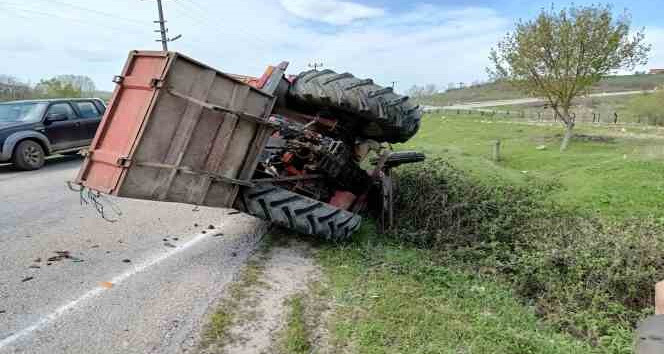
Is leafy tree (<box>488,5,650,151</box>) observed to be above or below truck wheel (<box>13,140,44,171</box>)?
above

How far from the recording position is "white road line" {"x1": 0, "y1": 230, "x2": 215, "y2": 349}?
340 centimetres

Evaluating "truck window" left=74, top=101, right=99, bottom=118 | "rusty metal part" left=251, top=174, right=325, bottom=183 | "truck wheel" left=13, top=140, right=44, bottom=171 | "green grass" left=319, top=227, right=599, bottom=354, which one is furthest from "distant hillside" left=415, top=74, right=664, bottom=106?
"green grass" left=319, top=227, right=599, bottom=354

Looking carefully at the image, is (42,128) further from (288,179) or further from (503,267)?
(503,267)

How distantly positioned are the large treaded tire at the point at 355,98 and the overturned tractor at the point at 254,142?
0.01 metres

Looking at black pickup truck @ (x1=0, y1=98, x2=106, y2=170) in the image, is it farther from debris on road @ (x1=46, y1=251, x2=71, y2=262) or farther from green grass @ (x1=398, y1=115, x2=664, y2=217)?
green grass @ (x1=398, y1=115, x2=664, y2=217)

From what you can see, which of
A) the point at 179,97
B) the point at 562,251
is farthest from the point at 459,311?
the point at 179,97

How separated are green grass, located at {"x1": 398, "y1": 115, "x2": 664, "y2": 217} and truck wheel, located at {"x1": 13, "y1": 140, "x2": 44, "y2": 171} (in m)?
9.73

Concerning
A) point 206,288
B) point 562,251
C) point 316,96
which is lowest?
point 206,288

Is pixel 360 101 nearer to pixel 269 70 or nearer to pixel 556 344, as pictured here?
pixel 269 70

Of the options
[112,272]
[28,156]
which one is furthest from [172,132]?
[28,156]

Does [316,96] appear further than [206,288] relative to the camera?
Yes

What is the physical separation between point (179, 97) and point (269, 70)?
65.4 inches

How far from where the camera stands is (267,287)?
14.3 ft

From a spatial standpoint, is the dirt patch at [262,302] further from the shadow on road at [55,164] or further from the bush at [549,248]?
the shadow on road at [55,164]
